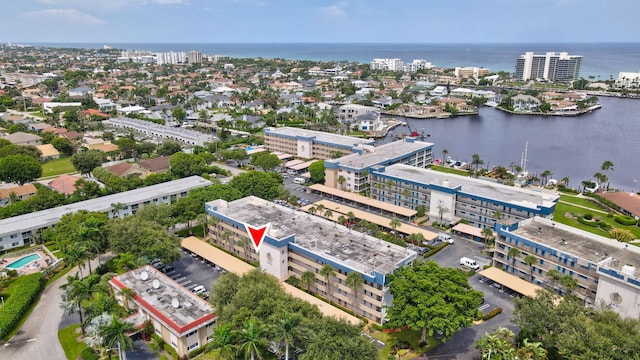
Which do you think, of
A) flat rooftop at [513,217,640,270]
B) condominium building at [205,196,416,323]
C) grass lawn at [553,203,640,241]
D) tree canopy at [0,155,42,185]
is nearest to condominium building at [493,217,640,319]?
flat rooftop at [513,217,640,270]

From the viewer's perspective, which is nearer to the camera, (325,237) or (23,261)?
(325,237)

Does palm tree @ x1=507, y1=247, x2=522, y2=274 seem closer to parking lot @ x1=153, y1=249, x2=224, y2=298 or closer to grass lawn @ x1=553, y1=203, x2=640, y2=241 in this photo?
grass lawn @ x1=553, y1=203, x2=640, y2=241

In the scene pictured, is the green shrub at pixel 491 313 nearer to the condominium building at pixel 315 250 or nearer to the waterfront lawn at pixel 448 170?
the condominium building at pixel 315 250

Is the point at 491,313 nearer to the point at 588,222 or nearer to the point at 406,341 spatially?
the point at 406,341

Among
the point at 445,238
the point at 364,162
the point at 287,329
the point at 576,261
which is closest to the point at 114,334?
the point at 287,329

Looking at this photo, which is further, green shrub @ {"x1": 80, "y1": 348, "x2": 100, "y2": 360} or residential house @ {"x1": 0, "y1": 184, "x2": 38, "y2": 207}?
residential house @ {"x1": 0, "y1": 184, "x2": 38, "y2": 207}

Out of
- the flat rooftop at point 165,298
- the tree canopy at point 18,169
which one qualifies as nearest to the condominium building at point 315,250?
the flat rooftop at point 165,298
